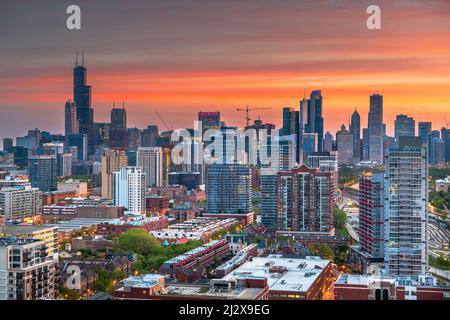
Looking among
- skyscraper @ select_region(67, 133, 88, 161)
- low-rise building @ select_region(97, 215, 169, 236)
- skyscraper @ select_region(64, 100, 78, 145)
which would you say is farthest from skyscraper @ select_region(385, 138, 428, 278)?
skyscraper @ select_region(67, 133, 88, 161)

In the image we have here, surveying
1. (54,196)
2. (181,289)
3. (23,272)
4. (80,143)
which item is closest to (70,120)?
(80,143)

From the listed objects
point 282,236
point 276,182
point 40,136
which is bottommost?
point 282,236

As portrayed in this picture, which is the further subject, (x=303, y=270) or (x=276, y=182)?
(x=276, y=182)

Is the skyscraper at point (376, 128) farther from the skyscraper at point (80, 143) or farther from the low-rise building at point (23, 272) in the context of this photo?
the skyscraper at point (80, 143)

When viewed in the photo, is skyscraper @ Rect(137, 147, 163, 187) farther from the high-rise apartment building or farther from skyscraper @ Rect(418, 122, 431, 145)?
skyscraper @ Rect(418, 122, 431, 145)

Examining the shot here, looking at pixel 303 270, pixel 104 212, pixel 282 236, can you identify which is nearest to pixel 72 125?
pixel 104 212

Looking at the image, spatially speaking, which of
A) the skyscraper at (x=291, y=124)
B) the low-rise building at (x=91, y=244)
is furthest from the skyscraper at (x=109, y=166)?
the low-rise building at (x=91, y=244)
